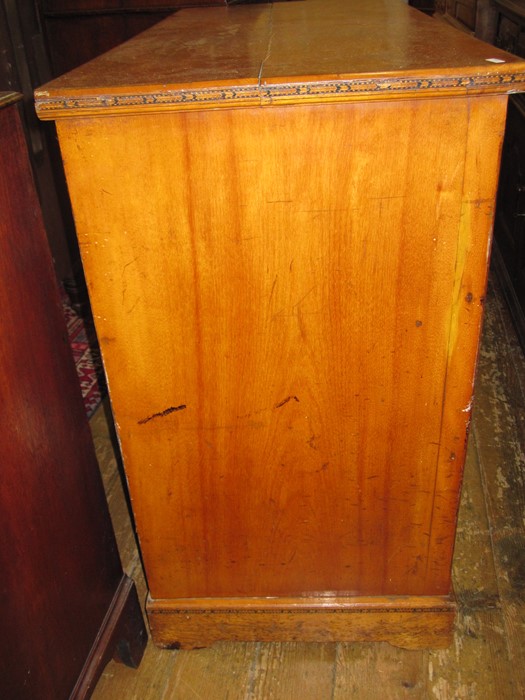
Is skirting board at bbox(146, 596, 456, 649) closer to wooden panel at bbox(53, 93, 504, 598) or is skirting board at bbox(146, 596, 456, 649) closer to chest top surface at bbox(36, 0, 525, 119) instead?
wooden panel at bbox(53, 93, 504, 598)

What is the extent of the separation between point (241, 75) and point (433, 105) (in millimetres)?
261

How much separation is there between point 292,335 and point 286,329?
0.01 meters

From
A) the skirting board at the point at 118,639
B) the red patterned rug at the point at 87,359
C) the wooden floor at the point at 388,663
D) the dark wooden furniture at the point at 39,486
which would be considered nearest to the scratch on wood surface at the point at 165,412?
the dark wooden furniture at the point at 39,486

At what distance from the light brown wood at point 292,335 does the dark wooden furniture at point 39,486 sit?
8cm

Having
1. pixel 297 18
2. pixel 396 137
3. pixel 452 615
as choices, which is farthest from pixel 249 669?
pixel 297 18

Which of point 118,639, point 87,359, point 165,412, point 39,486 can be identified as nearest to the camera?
point 39,486

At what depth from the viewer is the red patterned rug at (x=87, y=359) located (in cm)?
243

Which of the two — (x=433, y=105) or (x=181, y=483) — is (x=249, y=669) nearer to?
(x=181, y=483)

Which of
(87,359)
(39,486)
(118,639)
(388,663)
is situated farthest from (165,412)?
(87,359)

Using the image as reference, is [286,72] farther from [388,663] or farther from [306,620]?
[388,663]

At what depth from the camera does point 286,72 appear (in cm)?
90

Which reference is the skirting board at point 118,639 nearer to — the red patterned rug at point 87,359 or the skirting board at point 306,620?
the skirting board at point 306,620

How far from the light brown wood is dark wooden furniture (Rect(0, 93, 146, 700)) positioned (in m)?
0.08

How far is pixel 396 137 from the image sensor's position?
3.02ft
